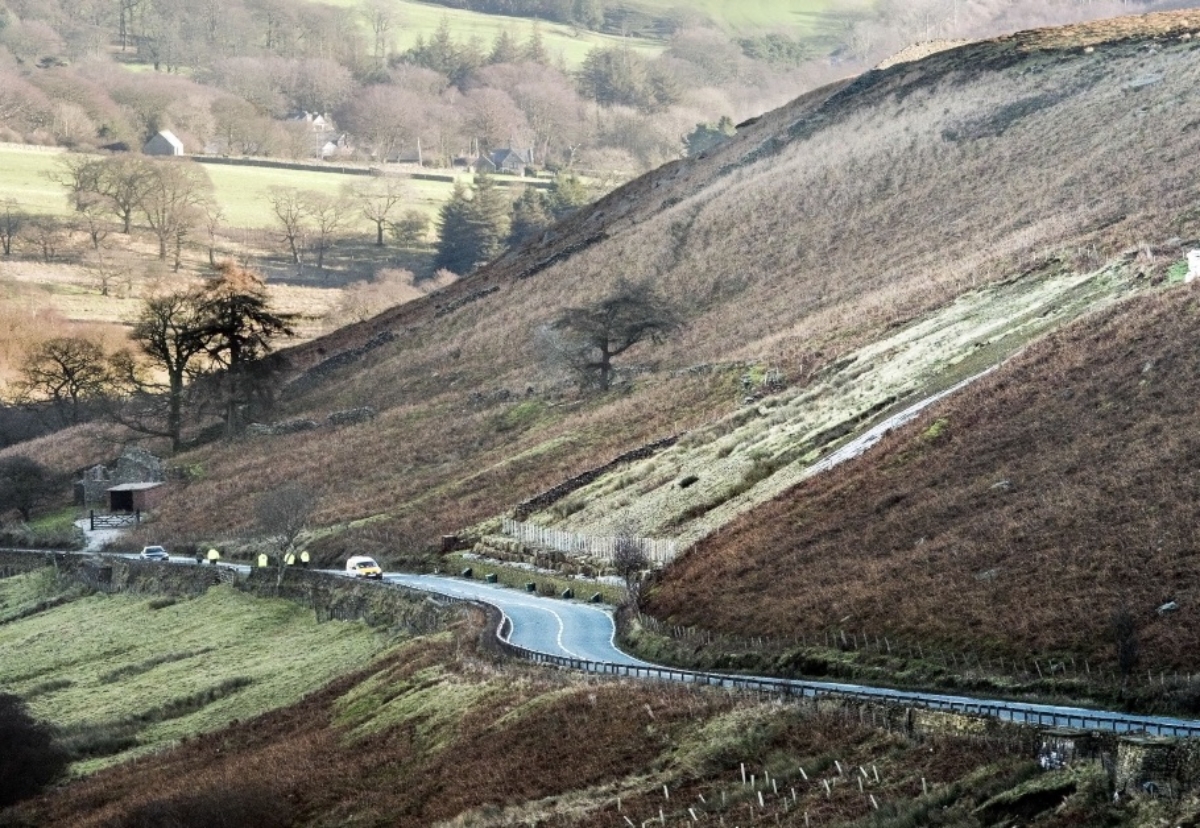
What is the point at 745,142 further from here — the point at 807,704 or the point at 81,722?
the point at 807,704

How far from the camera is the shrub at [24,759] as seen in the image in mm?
47906

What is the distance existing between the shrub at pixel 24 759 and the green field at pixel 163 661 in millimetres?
881

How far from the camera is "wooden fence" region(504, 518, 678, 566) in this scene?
57344 millimetres

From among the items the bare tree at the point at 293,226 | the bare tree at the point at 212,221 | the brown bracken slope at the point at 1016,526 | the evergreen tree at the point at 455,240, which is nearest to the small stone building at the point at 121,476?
the brown bracken slope at the point at 1016,526

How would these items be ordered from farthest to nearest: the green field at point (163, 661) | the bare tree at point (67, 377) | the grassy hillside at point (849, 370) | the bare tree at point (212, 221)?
the bare tree at point (212, 221), the bare tree at point (67, 377), the green field at point (163, 661), the grassy hillside at point (849, 370)

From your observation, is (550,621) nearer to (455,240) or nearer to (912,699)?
(912,699)

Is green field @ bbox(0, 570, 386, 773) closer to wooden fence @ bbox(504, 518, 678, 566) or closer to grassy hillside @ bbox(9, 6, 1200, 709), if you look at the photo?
wooden fence @ bbox(504, 518, 678, 566)

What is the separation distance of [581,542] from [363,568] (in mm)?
8362

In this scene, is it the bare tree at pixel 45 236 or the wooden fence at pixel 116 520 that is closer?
the wooden fence at pixel 116 520

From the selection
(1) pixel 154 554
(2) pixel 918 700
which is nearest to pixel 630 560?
(2) pixel 918 700

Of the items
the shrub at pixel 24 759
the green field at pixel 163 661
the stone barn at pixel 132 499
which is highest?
the shrub at pixel 24 759

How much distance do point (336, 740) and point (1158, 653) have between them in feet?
60.3

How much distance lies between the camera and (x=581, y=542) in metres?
62.6

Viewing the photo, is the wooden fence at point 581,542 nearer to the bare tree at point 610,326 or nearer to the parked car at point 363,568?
the parked car at point 363,568
